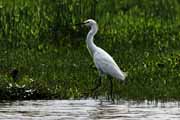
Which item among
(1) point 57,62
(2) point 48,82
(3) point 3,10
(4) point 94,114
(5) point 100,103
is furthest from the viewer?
(3) point 3,10

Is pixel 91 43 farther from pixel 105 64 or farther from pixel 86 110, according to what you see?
pixel 86 110

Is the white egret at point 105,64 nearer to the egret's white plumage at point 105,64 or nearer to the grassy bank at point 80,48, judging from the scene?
the egret's white plumage at point 105,64

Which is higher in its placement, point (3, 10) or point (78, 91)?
point (3, 10)

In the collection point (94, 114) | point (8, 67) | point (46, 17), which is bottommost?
point (94, 114)

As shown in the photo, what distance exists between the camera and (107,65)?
17.0 m

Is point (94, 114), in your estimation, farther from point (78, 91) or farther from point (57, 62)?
point (57, 62)

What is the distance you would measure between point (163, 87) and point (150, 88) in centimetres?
27

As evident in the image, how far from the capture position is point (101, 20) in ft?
74.3

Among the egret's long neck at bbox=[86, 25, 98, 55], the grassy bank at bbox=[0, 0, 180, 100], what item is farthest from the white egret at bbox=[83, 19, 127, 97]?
the grassy bank at bbox=[0, 0, 180, 100]

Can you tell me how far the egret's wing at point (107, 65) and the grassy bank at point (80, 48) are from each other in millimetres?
261

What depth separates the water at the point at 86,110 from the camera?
43.9 feet

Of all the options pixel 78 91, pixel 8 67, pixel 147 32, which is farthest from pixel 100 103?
pixel 147 32

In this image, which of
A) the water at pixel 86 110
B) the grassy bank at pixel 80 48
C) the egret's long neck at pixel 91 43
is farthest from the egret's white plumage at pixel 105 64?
the water at pixel 86 110

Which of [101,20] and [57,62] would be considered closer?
[57,62]
